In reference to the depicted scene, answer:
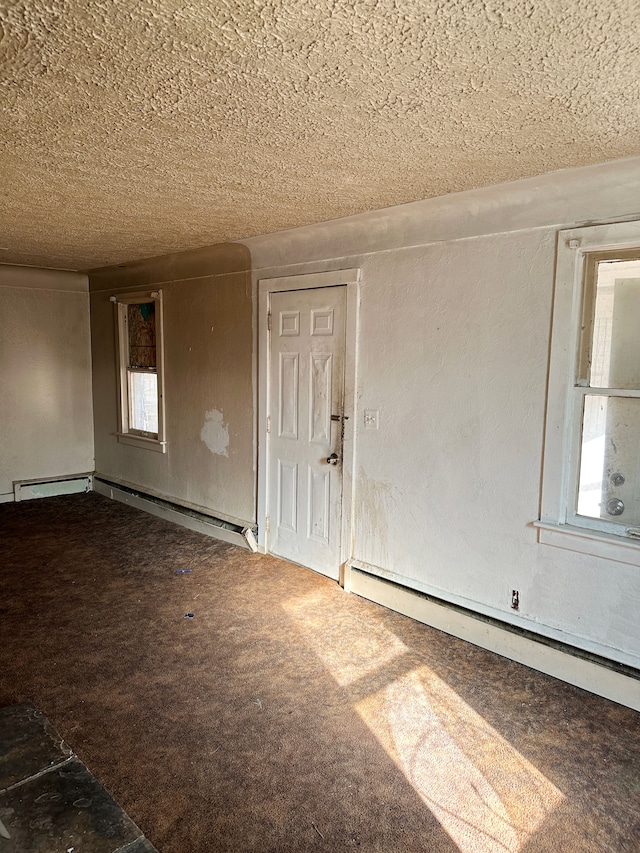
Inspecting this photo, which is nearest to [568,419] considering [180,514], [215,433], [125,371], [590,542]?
[590,542]

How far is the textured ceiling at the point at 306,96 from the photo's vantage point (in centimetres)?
137

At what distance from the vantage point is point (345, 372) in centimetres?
372

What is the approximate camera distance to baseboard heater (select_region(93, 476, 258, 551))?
4641 millimetres

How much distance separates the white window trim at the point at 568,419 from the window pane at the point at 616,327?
0.08m

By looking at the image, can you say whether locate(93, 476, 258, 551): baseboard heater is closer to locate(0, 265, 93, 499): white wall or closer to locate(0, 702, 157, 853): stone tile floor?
locate(0, 265, 93, 499): white wall

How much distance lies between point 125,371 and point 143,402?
374 mm

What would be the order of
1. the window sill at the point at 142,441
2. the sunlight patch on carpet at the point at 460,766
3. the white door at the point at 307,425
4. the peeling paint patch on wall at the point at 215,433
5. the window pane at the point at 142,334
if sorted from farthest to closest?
the window pane at the point at 142,334 → the window sill at the point at 142,441 → the peeling paint patch on wall at the point at 215,433 → the white door at the point at 307,425 → the sunlight patch on carpet at the point at 460,766

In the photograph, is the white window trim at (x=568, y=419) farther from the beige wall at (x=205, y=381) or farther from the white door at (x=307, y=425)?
the beige wall at (x=205, y=381)

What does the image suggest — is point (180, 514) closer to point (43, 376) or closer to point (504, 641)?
point (43, 376)

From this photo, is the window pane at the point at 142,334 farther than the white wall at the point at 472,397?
Yes

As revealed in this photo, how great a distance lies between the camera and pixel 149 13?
135cm

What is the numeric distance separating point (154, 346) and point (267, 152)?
140 inches

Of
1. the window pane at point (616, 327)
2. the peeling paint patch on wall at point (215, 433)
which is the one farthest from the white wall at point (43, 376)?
the window pane at point (616, 327)

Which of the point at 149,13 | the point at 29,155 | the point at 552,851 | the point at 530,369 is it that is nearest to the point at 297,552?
the point at 530,369
